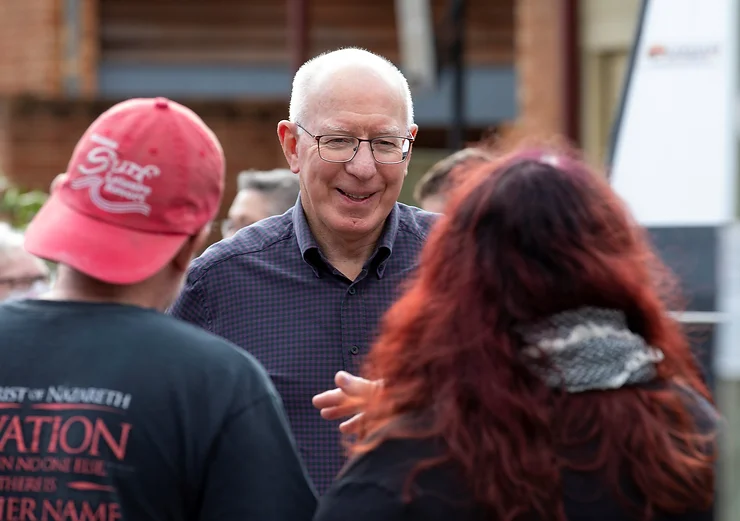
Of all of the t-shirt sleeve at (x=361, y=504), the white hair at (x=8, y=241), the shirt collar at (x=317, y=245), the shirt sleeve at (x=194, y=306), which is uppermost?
the shirt collar at (x=317, y=245)

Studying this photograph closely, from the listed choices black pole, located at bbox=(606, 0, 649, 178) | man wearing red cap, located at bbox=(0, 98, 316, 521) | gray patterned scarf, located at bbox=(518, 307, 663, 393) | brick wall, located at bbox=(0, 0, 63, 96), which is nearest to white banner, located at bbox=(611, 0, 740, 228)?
black pole, located at bbox=(606, 0, 649, 178)

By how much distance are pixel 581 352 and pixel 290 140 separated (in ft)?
5.54

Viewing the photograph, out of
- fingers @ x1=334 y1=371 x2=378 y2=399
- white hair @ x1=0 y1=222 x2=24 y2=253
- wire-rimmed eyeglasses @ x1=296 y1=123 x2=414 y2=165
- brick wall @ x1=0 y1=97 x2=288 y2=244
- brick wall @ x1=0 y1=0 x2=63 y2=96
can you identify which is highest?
brick wall @ x1=0 y1=0 x2=63 y2=96

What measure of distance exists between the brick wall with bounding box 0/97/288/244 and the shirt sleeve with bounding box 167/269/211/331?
33.2ft

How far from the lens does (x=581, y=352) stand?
1.94 meters

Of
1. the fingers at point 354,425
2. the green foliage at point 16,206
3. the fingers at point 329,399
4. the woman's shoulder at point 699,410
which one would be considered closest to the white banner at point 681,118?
the fingers at point 329,399

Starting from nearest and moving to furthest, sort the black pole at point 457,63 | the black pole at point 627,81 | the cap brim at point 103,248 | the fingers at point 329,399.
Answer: the cap brim at point 103,248
the fingers at point 329,399
the black pole at point 627,81
the black pole at point 457,63

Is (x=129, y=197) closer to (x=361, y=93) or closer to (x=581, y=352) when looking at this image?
(x=581, y=352)

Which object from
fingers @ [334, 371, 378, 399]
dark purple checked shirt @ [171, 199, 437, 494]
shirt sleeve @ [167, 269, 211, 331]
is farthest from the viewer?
shirt sleeve @ [167, 269, 211, 331]

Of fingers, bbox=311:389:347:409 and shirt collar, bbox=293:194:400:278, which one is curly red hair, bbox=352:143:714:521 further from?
shirt collar, bbox=293:194:400:278

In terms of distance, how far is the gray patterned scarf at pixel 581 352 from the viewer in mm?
1943

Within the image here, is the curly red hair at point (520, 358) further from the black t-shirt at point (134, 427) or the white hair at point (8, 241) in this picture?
the white hair at point (8, 241)

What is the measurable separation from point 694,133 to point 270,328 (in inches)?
89.4

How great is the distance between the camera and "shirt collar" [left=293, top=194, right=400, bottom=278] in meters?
3.31
